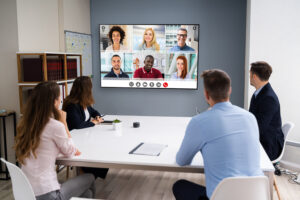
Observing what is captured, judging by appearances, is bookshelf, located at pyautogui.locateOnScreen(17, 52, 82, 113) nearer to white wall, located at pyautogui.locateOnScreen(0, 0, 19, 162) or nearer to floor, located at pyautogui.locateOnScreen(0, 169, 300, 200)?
white wall, located at pyautogui.locateOnScreen(0, 0, 19, 162)

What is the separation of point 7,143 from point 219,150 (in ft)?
10.3

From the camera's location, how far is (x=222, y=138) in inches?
73.2

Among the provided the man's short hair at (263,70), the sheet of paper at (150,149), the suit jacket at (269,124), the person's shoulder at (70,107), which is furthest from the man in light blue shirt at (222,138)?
the person's shoulder at (70,107)

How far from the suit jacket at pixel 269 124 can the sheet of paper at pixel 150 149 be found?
3.89 ft

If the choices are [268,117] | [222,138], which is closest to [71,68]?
[268,117]

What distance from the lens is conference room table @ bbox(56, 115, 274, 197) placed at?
7.29ft

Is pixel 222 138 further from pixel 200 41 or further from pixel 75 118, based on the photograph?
pixel 200 41

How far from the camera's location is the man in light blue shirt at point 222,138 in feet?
6.08

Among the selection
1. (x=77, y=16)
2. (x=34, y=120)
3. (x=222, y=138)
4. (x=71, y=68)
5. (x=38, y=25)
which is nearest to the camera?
(x=222, y=138)

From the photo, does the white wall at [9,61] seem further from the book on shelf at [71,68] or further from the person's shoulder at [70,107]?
the person's shoulder at [70,107]

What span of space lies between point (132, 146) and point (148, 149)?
0.16 meters

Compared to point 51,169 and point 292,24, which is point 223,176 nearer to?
point 51,169

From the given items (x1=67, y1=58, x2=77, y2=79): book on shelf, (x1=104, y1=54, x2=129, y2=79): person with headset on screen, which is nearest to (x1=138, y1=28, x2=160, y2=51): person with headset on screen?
(x1=104, y1=54, x2=129, y2=79): person with headset on screen

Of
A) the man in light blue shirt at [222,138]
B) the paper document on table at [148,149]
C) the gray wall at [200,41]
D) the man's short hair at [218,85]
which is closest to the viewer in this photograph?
the man in light blue shirt at [222,138]
